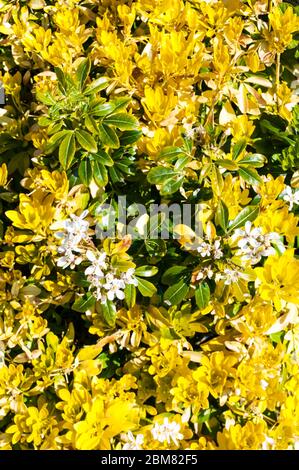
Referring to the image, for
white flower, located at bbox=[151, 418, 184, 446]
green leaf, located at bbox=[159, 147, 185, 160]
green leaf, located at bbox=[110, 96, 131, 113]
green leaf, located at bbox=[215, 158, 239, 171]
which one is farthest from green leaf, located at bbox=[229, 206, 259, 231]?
white flower, located at bbox=[151, 418, 184, 446]

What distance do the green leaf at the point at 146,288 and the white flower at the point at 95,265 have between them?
15 cm

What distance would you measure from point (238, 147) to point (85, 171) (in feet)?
1.46

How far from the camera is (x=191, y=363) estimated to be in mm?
1718

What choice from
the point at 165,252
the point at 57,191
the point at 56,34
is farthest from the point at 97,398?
the point at 56,34

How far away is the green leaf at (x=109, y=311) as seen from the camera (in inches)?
63.4

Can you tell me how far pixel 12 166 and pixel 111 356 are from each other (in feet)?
2.27

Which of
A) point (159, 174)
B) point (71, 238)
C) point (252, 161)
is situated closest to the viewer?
point (71, 238)

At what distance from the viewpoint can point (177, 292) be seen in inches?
63.4

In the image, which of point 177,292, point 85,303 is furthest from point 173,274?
point 85,303

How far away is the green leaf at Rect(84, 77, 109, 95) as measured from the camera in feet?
5.42

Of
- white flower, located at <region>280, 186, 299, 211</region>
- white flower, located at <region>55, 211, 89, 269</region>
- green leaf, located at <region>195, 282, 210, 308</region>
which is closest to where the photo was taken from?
white flower, located at <region>55, 211, 89, 269</region>

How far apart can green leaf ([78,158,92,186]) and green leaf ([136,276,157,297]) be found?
313mm

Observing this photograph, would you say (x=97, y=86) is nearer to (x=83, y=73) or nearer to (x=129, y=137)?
(x=83, y=73)

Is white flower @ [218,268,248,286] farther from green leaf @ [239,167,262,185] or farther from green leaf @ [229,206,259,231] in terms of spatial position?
green leaf @ [239,167,262,185]
